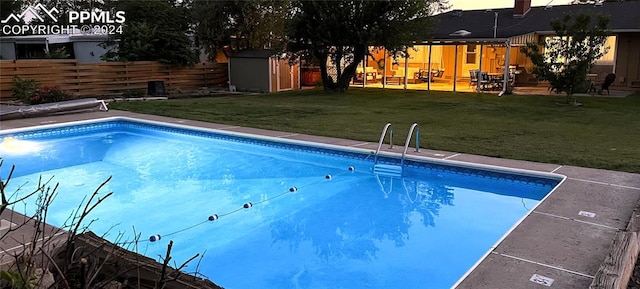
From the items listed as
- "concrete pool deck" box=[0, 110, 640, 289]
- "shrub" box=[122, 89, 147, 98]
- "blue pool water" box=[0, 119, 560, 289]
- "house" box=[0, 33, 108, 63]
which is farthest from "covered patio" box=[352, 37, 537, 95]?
"concrete pool deck" box=[0, 110, 640, 289]

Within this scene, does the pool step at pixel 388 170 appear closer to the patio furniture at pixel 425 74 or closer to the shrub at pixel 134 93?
the shrub at pixel 134 93

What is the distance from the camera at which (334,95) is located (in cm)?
1866

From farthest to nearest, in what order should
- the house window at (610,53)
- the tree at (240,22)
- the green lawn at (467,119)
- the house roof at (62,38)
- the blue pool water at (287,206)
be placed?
1. the house roof at (62,38)
2. the tree at (240,22)
3. the house window at (610,53)
4. the green lawn at (467,119)
5. the blue pool water at (287,206)

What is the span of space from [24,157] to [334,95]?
11.7m

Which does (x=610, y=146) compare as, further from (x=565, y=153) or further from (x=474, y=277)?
(x=474, y=277)

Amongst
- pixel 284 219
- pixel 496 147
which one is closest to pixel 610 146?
pixel 496 147

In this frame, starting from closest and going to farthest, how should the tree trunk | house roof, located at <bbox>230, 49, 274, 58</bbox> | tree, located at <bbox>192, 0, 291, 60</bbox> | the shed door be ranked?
the tree trunk → house roof, located at <bbox>230, 49, 274, 58</bbox> → the shed door → tree, located at <bbox>192, 0, 291, 60</bbox>

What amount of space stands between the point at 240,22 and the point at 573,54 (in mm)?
13878

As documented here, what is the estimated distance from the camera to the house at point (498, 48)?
18953 mm

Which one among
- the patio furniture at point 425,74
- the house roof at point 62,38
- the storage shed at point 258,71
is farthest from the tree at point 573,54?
the house roof at point 62,38

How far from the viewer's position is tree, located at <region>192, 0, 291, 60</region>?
21.7m

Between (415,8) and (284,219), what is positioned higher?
(415,8)

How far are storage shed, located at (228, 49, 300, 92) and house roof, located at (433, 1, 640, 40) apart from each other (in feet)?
21.5

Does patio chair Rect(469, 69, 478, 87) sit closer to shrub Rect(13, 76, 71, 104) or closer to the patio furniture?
the patio furniture
